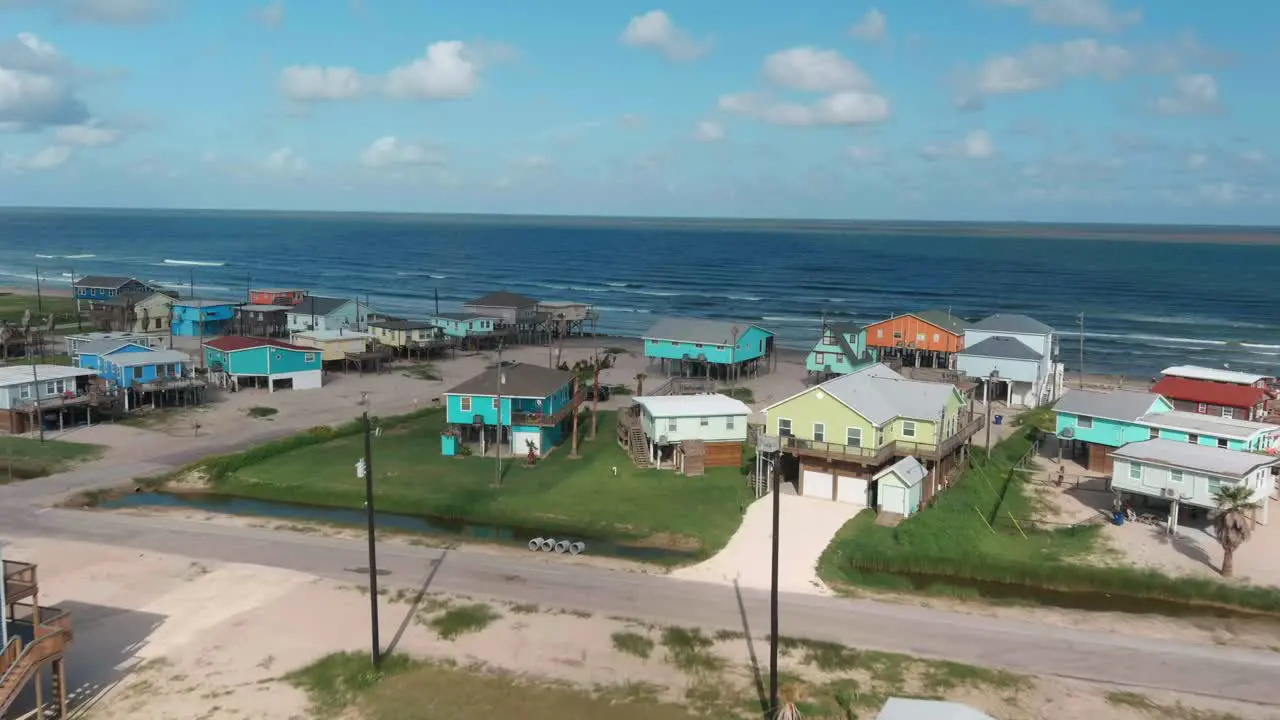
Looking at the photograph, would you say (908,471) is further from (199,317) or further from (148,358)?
(199,317)

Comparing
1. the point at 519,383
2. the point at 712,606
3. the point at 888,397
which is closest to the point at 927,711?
the point at 712,606

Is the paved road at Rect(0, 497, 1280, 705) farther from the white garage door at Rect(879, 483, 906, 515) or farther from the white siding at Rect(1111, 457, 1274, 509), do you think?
the white siding at Rect(1111, 457, 1274, 509)

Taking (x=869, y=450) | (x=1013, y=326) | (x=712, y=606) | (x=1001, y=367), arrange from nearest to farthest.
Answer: (x=712, y=606), (x=869, y=450), (x=1001, y=367), (x=1013, y=326)

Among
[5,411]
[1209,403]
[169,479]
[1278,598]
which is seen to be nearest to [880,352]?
[1209,403]

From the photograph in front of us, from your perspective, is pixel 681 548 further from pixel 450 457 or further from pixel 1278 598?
Result: pixel 1278 598

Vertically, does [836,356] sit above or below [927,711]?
above

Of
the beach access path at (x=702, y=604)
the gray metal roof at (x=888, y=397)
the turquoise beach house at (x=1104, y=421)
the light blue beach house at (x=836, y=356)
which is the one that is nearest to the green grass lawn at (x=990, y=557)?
the beach access path at (x=702, y=604)
